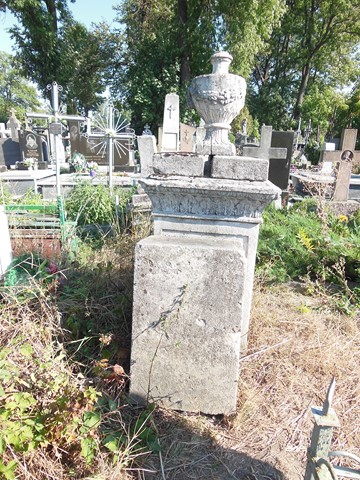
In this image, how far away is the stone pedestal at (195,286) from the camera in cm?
173

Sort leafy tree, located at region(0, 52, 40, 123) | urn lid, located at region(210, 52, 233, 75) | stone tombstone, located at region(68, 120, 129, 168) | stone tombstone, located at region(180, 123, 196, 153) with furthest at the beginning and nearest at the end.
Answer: leafy tree, located at region(0, 52, 40, 123) → stone tombstone, located at region(68, 120, 129, 168) → stone tombstone, located at region(180, 123, 196, 153) → urn lid, located at region(210, 52, 233, 75)

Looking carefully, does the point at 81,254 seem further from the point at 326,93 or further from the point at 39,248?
the point at 326,93

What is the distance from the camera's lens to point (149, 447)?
1683 mm

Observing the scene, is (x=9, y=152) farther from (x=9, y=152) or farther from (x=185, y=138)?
(x=185, y=138)

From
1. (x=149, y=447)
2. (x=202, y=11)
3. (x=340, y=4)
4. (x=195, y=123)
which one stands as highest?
(x=340, y=4)

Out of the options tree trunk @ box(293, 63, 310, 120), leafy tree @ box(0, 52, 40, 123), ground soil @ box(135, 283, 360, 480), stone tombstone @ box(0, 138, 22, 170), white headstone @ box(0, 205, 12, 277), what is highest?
leafy tree @ box(0, 52, 40, 123)

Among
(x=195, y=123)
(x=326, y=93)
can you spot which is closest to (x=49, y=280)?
(x=195, y=123)

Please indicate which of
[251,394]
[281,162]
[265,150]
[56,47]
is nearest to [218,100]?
[251,394]

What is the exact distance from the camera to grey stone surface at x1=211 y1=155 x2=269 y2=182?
2.02 m

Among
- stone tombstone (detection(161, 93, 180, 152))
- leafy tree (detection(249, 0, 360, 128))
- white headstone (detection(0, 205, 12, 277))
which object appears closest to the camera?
white headstone (detection(0, 205, 12, 277))

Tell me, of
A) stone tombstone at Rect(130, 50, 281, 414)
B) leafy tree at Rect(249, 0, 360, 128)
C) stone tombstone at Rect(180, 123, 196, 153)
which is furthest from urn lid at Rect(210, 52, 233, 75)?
leafy tree at Rect(249, 0, 360, 128)

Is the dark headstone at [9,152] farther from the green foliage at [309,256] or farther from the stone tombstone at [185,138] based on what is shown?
the green foliage at [309,256]

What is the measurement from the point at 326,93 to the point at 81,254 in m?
26.6

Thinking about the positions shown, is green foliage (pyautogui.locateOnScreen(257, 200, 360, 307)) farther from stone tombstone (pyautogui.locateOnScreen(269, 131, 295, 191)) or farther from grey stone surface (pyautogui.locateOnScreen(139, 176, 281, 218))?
stone tombstone (pyautogui.locateOnScreen(269, 131, 295, 191))
